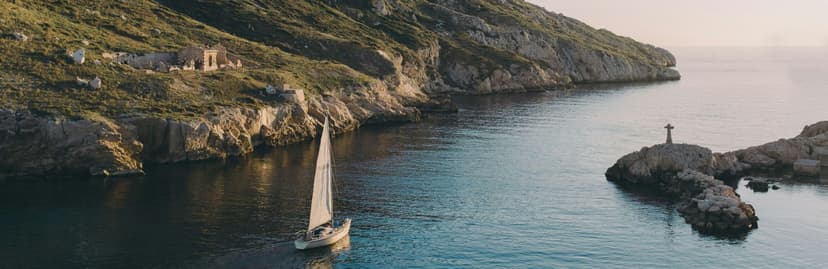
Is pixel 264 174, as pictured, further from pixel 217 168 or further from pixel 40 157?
pixel 40 157

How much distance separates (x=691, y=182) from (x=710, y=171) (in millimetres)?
11558

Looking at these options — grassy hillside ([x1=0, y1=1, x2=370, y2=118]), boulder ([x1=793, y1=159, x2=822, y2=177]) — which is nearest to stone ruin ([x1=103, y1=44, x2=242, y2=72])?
grassy hillside ([x1=0, y1=1, x2=370, y2=118])

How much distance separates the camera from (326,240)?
83.4 meters

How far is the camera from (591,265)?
78.9 meters

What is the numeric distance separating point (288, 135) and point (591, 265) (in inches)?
3192

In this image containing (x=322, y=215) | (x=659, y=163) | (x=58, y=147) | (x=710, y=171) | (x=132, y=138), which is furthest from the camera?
(x=132, y=138)

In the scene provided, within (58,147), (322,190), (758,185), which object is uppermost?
(58,147)

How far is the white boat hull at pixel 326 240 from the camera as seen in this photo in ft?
269

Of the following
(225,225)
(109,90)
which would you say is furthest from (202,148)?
(225,225)

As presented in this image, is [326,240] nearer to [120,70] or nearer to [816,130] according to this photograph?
[120,70]

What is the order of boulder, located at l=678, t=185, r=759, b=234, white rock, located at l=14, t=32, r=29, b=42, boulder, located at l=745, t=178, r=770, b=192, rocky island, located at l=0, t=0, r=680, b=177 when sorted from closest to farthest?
boulder, located at l=678, t=185, r=759, b=234
boulder, located at l=745, t=178, r=770, b=192
rocky island, located at l=0, t=0, r=680, b=177
white rock, located at l=14, t=32, r=29, b=42

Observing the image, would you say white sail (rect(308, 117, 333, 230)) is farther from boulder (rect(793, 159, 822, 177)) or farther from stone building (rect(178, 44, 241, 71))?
stone building (rect(178, 44, 241, 71))

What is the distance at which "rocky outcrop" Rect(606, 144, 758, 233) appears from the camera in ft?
307

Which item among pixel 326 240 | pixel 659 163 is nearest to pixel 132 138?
pixel 326 240
